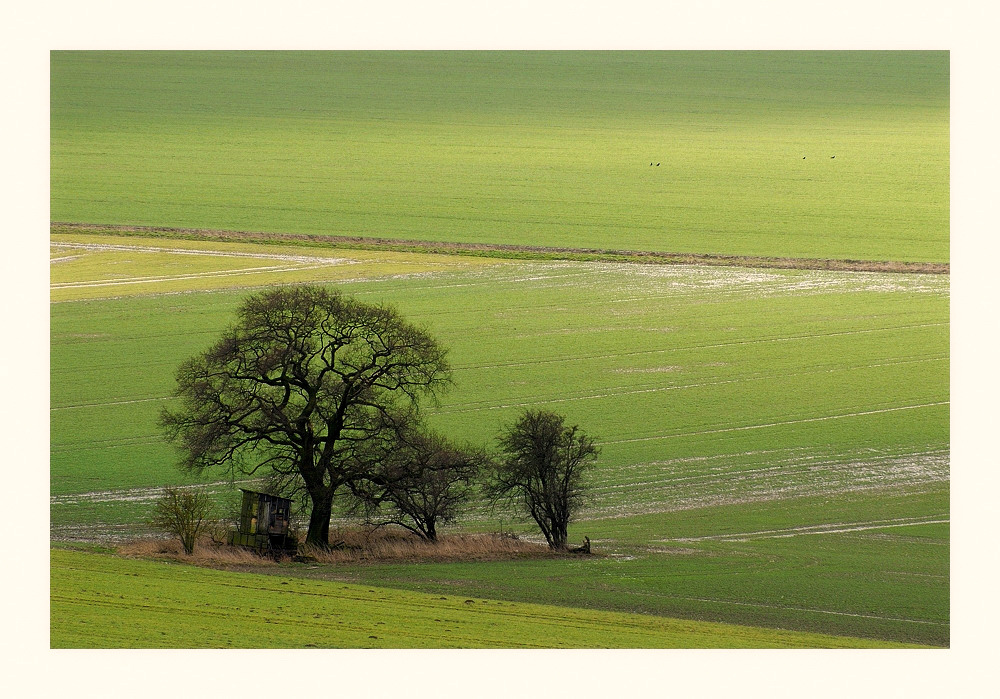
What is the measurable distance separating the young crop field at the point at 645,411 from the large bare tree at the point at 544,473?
1133 mm

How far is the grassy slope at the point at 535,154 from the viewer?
50531 millimetres

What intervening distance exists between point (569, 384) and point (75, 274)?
19272mm

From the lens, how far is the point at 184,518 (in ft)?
116

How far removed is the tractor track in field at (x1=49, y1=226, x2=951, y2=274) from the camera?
1986 inches

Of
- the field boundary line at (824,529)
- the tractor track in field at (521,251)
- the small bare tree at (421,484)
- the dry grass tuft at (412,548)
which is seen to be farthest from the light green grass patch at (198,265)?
the field boundary line at (824,529)

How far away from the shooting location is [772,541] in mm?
37469

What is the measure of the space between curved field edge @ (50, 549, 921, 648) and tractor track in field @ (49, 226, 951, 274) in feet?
70.5

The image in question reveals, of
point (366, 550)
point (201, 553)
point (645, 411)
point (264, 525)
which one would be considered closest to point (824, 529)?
point (645, 411)

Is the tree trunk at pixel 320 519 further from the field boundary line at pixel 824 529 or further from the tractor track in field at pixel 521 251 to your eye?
the tractor track in field at pixel 521 251

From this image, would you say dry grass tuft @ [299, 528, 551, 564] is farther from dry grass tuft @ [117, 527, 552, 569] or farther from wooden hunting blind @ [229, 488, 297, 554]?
wooden hunting blind @ [229, 488, 297, 554]

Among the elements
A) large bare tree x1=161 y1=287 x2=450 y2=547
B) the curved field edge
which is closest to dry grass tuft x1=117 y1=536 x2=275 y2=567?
the curved field edge

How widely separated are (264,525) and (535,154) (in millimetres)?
23973

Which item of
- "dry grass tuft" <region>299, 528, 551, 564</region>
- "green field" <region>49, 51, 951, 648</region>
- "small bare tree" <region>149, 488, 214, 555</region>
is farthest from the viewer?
"dry grass tuft" <region>299, 528, 551, 564</region>

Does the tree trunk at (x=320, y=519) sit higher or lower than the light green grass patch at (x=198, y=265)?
lower
